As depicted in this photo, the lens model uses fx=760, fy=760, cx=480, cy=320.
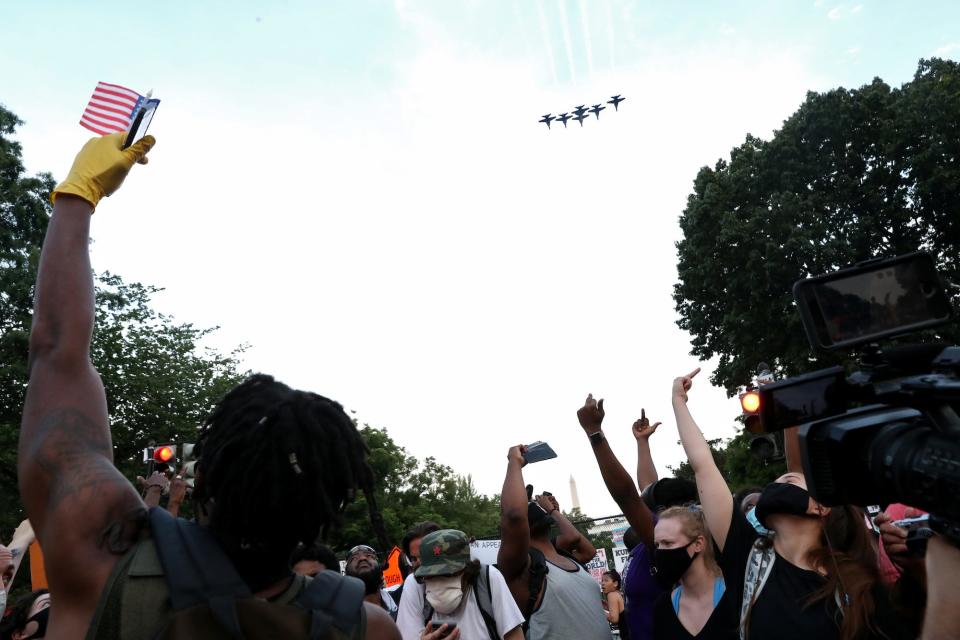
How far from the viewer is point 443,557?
13.8 feet

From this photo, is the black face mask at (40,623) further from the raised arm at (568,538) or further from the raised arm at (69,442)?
the raised arm at (568,538)

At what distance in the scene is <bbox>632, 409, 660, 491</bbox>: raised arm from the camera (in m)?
5.31

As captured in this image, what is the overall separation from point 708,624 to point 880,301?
241 centimetres

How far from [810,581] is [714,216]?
898 inches

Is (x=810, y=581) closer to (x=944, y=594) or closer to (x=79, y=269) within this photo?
(x=944, y=594)

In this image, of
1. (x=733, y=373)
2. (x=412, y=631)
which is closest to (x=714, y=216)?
(x=733, y=373)

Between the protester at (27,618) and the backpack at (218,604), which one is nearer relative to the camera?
the backpack at (218,604)

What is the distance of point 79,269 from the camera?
169 centimetres

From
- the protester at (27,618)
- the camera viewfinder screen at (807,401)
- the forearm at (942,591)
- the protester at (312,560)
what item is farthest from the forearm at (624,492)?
the protester at (27,618)

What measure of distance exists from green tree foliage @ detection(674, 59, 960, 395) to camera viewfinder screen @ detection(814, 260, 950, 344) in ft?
69.3

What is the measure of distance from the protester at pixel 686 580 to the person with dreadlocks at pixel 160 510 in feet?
7.50

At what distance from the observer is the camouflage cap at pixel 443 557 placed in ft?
13.7

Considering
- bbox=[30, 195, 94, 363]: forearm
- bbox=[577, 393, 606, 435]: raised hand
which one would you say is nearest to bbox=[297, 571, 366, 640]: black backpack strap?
bbox=[30, 195, 94, 363]: forearm

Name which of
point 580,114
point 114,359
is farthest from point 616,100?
point 114,359
